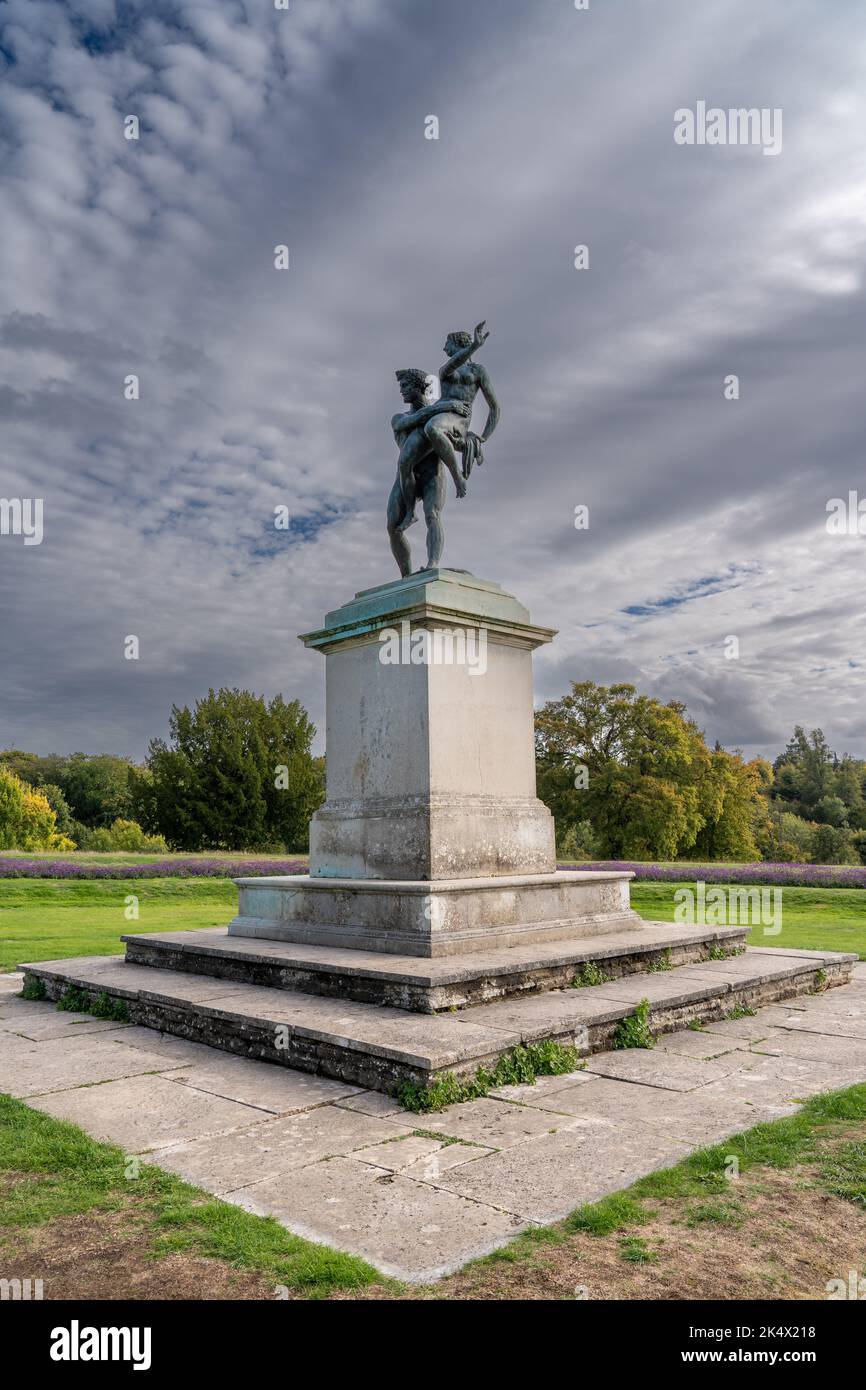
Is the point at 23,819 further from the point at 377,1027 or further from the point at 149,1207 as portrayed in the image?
the point at 149,1207

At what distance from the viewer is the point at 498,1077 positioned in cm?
445

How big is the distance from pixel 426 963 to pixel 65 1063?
218 centimetres

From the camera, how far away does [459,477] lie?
8.05 m

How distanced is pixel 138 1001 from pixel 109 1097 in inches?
72.0

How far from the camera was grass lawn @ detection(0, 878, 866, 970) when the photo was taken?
34.4 feet

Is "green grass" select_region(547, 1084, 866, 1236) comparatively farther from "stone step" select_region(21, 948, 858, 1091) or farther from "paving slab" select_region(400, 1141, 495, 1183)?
"stone step" select_region(21, 948, 858, 1091)

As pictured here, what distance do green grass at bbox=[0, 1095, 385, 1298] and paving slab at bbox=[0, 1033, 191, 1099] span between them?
0.71 metres

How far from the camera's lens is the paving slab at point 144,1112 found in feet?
12.5

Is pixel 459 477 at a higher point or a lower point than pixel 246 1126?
higher

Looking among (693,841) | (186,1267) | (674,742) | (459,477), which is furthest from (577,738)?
(186,1267)

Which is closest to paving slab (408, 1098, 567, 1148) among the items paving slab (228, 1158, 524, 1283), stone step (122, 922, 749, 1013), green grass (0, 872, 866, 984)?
paving slab (228, 1158, 524, 1283)
